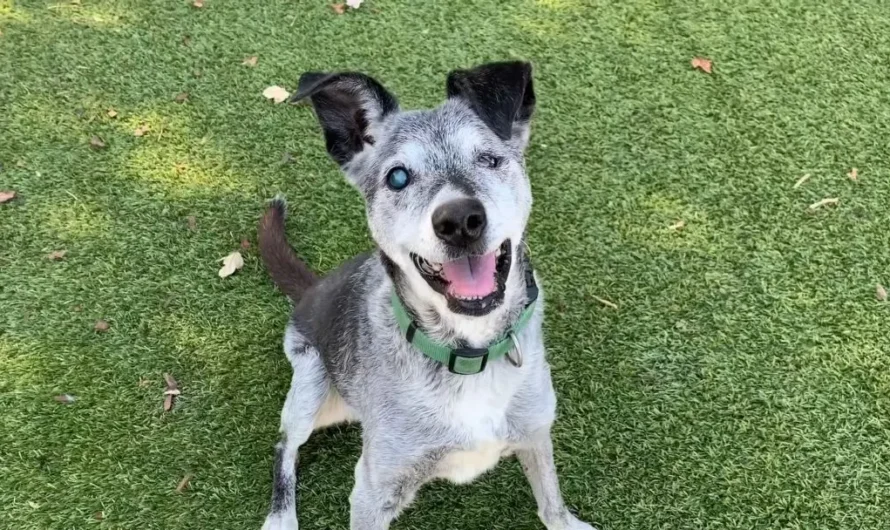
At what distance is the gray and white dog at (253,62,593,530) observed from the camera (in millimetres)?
2592

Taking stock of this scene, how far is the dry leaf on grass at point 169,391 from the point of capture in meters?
4.07

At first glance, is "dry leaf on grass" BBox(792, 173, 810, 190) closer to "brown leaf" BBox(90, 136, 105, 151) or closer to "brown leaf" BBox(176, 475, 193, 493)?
"brown leaf" BBox(176, 475, 193, 493)

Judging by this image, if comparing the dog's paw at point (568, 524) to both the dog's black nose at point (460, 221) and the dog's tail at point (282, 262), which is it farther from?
the dog's tail at point (282, 262)

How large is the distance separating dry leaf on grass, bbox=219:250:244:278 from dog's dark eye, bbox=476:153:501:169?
2326 millimetres

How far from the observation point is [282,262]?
13.7 feet

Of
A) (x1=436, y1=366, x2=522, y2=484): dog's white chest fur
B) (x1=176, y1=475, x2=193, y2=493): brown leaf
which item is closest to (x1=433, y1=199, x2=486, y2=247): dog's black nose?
(x1=436, y1=366, x2=522, y2=484): dog's white chest fur

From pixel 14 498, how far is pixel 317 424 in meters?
1.61

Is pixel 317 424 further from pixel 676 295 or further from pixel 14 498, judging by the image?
pixel 676 295

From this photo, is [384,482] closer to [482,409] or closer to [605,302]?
[482,409]

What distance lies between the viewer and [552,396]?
313 centimetres

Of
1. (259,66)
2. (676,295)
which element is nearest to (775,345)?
(676,295)

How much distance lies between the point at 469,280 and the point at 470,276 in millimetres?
15

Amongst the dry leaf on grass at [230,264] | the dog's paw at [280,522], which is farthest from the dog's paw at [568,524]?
the dry leaf on grass at [230,264]

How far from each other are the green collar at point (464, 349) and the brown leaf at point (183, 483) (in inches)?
67.6
